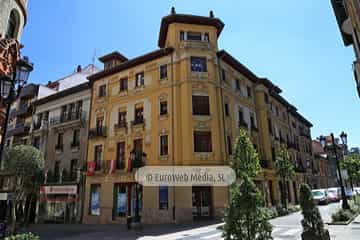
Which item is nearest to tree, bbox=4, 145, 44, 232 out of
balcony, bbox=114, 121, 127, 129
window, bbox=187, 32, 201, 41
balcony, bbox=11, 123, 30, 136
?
balcony, bbox=114, 121, 127, 129

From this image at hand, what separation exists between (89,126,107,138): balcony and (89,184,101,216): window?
4.52 metres

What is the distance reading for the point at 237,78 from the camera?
2420cm

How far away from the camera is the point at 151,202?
61.3 ft

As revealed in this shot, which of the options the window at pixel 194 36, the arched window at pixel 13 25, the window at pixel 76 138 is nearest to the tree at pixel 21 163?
the window at pixel 76 138

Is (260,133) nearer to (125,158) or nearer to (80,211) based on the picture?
(125,158)

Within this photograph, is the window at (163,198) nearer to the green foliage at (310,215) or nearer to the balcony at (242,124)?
the balcony at (242,124)

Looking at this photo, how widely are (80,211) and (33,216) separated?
7.32 m

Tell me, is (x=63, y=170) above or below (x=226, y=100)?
below

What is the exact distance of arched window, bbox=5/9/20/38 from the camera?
8.91m

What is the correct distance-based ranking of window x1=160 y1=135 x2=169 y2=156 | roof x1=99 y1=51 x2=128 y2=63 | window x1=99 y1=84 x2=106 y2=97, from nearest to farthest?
window x1=160 y1=135 x2=169 y2=156, window x1=99 y1=84 x2=106 y2=97, roof x1=99 y1=51 x2=128 y2=63

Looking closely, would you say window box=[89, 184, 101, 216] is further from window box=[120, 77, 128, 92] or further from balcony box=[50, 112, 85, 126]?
window box=[120, 77, 128, 92]

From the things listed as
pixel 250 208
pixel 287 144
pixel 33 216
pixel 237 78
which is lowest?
pixel 33 216

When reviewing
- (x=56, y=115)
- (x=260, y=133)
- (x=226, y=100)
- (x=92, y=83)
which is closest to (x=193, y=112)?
(x=226, y=100)

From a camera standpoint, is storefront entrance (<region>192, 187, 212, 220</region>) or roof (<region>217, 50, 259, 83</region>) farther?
roof (<region>217, 50, 259, 83</region>)
